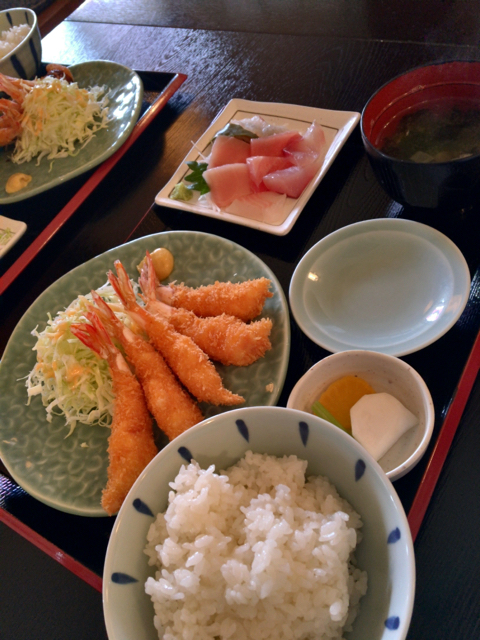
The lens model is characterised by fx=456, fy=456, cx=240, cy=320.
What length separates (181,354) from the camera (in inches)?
54.5

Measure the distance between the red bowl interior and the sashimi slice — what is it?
43 centimetres

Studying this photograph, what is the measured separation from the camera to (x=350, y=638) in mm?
757

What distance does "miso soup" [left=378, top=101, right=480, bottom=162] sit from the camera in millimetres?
1285

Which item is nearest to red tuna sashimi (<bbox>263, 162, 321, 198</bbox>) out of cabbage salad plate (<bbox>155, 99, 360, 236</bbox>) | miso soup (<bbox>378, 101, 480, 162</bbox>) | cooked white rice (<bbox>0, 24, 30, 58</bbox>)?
cabbage salad plate (<bbox>155, 99, 360, 236</bbox>)

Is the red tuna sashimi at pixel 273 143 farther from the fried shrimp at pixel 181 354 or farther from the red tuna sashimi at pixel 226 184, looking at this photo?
the fried shrimp at pixel 181 354

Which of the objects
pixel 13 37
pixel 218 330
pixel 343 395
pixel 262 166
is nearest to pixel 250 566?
pixel 343 395

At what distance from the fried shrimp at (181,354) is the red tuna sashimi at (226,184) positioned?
515 mm

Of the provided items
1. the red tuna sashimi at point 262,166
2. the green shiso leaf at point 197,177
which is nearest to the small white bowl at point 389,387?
the red tuna sashimi at point 262,166

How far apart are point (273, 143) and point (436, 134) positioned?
69 cm

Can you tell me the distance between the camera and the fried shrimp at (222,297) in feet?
4.63

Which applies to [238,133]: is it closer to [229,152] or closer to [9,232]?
[229,152]

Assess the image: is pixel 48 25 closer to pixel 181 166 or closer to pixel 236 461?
pixel 181 166

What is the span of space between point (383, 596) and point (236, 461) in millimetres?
347

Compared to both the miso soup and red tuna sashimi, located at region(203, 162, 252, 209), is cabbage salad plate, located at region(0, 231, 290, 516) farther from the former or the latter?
the miso soup
